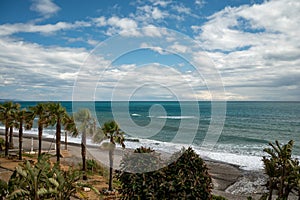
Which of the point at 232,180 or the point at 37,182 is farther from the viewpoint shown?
the point at 232,180

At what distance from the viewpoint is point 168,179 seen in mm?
12312

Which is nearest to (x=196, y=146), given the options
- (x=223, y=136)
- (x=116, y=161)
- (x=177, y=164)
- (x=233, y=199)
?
(x=223, y=136)

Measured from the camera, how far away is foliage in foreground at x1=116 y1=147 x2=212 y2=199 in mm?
12039

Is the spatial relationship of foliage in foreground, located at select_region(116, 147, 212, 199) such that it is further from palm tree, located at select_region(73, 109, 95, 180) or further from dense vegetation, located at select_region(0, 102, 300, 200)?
palm tree, located at select_region(73, 109, 95, 180)

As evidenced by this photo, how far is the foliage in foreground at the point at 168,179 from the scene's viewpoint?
12039 mm

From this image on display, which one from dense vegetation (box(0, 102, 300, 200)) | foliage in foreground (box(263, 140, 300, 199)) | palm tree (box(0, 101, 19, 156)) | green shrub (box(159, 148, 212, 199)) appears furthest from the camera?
palm tree (box(0, 101, 19, 156))

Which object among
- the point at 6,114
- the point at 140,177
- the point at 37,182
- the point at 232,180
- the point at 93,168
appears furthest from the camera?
the point at 232,180

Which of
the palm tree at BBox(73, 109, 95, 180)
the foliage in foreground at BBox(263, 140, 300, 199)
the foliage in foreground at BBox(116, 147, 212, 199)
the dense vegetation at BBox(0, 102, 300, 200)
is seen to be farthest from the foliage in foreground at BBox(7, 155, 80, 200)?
the palm tree at BBox(73, 109, 95, 180)

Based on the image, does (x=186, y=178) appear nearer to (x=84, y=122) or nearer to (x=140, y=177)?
(x=140, y=177)

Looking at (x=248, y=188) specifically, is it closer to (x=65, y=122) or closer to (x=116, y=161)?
(x=116, y=161)

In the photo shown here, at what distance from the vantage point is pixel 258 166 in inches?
1401

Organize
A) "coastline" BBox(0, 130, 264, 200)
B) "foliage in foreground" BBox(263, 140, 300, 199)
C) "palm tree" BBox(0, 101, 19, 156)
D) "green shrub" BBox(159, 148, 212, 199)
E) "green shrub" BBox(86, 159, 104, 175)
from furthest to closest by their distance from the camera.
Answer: "palm tree" BBox(0, 101, 19, 156) → "green shrub" BBox(86, 159, 104, 175) → "coastline" BBox(0, 130, 264, 200) → "foliage in foreground" BBox(263, 140, 300, 199) → "green shrub" BBox(159, 148, 212, 199)

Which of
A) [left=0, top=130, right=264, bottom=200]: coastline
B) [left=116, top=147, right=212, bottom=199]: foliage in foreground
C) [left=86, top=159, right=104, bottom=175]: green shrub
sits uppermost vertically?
[left=116, top=147, right=212, bottom=199]: foliage in foreground

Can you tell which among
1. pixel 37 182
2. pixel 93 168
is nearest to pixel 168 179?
pixel 37 182
